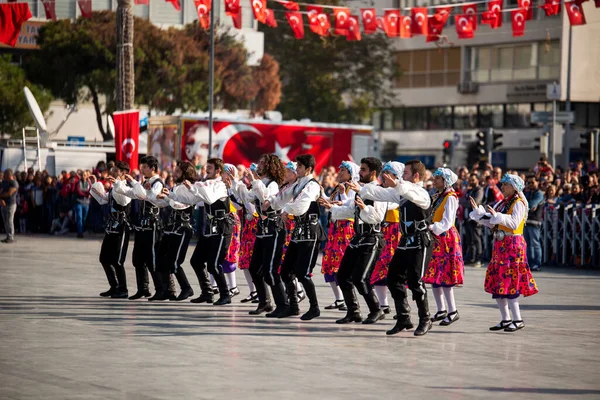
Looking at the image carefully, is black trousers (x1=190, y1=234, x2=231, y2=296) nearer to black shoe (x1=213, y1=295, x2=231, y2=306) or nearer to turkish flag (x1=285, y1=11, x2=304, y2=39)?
black shoe (x1=213, y1=295, x2=231, y2=306)

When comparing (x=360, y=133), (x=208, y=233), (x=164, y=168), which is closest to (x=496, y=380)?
(x=208, y=233)

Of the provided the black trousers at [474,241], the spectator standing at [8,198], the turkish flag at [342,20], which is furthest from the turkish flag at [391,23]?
the spectator standing at [8,198]

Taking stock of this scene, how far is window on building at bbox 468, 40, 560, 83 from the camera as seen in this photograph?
190 feet

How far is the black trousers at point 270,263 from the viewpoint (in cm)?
1409

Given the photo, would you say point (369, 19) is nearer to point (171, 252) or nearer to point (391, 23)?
point (391, 23)

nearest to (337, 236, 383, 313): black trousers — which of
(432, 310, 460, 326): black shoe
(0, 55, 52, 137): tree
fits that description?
(432, 310, 460, 326): black shoe

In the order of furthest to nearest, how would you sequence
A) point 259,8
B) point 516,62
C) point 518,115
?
point 518,115
point 516,62
point 259,8

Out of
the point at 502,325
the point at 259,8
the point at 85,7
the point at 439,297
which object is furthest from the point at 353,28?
the point at 502,325

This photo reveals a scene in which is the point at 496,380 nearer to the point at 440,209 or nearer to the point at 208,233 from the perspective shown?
the point at 440,209

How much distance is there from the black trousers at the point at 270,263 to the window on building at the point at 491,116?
4896 cm

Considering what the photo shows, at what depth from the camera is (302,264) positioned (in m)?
13.7

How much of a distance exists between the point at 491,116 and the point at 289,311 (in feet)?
163

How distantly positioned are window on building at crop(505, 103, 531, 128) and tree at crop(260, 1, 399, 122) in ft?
21.9

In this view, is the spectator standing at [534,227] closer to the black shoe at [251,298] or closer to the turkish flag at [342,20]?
the black shoe at [251,298]
